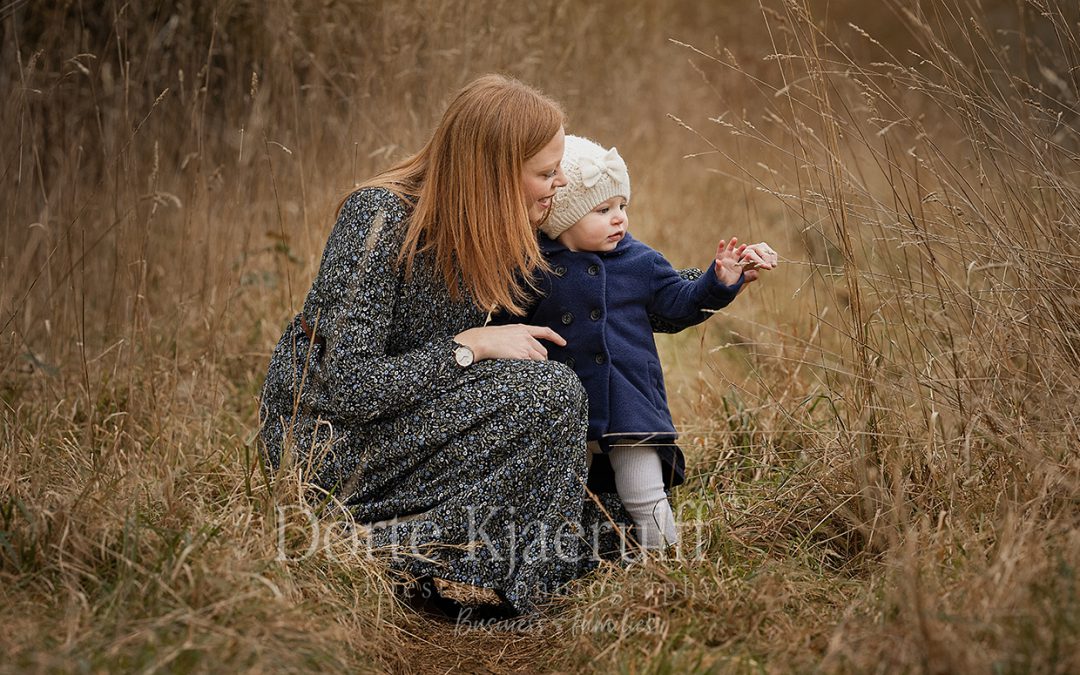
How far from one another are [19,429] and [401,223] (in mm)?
1128

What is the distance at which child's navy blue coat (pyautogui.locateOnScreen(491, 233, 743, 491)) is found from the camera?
2.53 metres

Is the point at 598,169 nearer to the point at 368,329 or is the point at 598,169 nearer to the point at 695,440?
the point at 368,329

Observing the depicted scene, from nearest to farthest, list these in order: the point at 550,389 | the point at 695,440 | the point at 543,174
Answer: the point at 550,389
the point at 543,174
the point at 695,440

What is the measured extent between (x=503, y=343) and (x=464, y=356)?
0.31 feet

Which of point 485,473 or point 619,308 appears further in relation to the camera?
point 619,308

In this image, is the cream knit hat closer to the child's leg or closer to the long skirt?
the long skirt

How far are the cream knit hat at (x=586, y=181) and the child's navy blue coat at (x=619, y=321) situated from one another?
110 mm

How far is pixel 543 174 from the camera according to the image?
248 centimetres

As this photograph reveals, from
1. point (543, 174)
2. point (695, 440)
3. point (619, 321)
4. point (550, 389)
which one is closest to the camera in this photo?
point (550, 389)

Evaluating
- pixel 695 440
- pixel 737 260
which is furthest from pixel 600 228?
pixel 695 440

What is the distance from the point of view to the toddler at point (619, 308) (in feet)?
8.27

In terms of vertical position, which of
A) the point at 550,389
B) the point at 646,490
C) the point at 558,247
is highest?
the point at 558,247

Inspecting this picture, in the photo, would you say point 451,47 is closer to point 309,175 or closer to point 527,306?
point 309,175

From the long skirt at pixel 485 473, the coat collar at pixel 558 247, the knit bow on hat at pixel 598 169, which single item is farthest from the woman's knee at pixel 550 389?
the knit bow on hat at pixel 598 169
